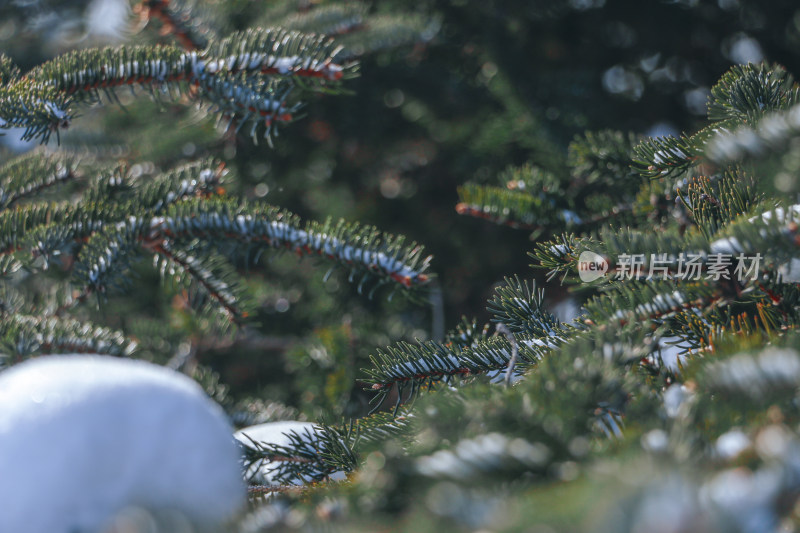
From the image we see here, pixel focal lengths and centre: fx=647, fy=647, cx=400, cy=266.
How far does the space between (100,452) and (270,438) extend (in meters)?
0.29

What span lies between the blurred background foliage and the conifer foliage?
17 centimetres

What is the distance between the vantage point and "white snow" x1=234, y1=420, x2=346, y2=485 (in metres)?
0.64

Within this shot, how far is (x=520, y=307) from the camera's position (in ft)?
2.30

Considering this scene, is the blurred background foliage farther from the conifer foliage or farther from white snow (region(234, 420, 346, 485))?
white snow (region(234, 420, 346, 485))

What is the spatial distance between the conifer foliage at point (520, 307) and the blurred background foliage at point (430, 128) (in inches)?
6.6

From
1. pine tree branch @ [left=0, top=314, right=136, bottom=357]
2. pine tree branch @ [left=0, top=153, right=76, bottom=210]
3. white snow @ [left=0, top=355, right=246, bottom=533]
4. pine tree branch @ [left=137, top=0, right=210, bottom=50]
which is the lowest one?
pine tree branch @ [left=0, top=314, right=136, bottom=357]

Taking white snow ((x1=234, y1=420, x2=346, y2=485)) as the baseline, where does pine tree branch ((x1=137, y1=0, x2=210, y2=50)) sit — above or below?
above

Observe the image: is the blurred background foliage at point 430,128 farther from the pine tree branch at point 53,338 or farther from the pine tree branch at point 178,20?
the pine tree branch at point 53,338

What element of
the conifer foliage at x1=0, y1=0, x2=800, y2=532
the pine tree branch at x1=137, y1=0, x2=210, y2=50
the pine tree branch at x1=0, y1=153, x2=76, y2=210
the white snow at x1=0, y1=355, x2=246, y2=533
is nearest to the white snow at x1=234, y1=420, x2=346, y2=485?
the conifer foliage at x1=0, y1=0, x2=800, y2=532

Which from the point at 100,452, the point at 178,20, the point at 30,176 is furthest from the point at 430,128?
the point at 100,452

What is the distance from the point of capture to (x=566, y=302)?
52.8 inches

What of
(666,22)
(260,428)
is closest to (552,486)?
(260,428)

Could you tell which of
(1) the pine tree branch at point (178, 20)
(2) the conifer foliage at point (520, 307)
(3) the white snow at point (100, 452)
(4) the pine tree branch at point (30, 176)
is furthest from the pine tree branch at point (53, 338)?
(1) the pine tree branch at point (178, 20)

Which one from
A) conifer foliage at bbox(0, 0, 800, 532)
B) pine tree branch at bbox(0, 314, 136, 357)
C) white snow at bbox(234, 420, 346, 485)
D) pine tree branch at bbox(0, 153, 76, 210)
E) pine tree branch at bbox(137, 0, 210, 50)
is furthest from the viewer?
pine tree branch at bbox(137, 0, 210, 50)
